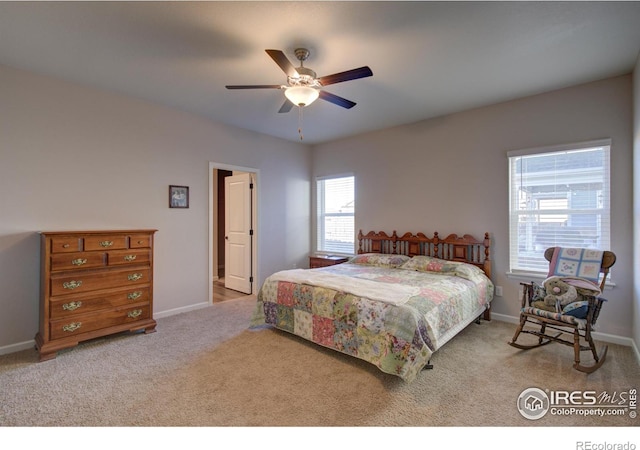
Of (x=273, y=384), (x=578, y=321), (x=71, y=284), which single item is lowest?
(x=273, y=384)

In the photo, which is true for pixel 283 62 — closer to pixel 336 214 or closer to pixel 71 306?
pixel 71 306

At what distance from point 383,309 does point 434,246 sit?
2.18m

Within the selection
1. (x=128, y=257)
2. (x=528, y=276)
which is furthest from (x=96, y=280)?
(x=528, y=276)

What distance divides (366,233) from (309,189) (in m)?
1.54

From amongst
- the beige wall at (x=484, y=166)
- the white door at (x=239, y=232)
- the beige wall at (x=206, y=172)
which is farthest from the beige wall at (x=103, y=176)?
the beige wall at (x=484, y=166)

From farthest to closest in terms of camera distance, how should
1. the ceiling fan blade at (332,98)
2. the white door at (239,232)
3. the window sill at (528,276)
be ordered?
the white door at (239,232) → the window sill at (528,276) → the ceiling fan blade at (332,98)

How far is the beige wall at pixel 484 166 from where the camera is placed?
9.87 feet

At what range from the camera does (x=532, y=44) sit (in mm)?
2471

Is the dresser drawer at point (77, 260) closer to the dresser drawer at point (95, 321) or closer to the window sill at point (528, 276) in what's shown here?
the dresser drawer at point (95, 321)

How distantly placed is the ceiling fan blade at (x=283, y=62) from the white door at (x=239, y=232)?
2.99 m

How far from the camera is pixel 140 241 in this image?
10.8 feet

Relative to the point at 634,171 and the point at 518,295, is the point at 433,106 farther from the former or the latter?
the point at 518,295

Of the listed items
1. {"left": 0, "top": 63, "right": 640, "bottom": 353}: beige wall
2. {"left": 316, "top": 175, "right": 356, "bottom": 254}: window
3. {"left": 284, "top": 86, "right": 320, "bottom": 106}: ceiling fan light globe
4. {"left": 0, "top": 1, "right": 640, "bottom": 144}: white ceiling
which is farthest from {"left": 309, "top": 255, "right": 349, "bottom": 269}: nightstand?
{"left": 284, "top": 86, "right": 320, "bottom": 106}: ceiling fan light globe
